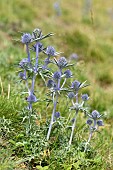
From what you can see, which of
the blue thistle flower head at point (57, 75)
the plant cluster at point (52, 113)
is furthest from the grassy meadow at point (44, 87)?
the blue thistle flower head at point (57, 75)

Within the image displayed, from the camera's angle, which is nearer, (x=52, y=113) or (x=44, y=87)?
(x=52, y=113)

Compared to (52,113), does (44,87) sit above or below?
above

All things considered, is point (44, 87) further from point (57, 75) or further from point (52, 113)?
point (57, 75)

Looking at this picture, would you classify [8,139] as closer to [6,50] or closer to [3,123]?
[3,123]

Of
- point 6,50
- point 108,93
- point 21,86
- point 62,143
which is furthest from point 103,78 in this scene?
point 62,143

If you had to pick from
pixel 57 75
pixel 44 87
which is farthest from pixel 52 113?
pixel 44 87

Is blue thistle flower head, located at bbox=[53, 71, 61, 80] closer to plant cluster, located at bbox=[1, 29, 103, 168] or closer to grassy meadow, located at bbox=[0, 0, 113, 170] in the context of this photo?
plant cluster, located at bbox=[1, 29, 103, 168]

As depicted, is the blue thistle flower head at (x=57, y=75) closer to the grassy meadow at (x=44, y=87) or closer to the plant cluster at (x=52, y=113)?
the plant cluster at (x=52, y=113)

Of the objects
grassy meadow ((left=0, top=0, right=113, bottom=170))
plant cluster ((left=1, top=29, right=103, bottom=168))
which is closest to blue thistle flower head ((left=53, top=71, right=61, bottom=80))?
plant cluster ((left=1, top=29, right=103, bottom=168))
